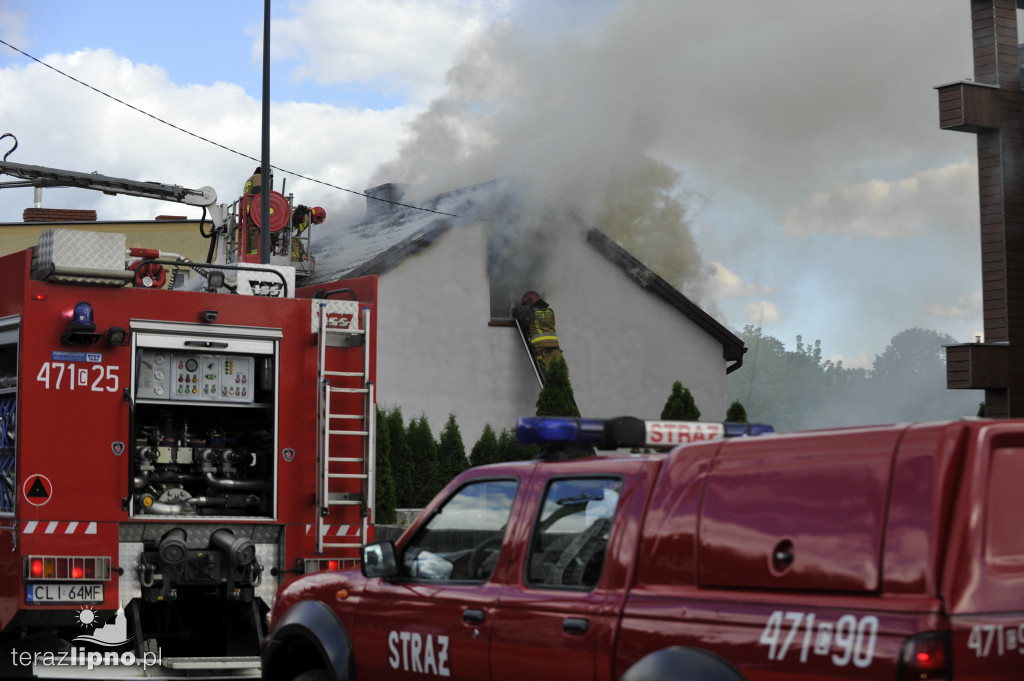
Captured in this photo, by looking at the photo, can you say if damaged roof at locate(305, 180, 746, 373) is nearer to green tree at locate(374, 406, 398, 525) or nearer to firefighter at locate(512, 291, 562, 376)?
firefighter at locate(512, 291, 562, 376)

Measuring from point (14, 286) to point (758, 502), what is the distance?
5989mm

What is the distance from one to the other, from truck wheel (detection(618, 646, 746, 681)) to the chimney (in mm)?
27763

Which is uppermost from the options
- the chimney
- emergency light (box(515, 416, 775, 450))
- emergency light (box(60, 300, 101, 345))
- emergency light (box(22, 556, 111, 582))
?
the chimney

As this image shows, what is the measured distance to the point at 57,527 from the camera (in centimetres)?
839

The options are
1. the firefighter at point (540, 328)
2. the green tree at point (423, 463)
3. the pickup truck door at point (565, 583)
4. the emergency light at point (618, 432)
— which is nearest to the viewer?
the pickup truck door at point (565, 583)

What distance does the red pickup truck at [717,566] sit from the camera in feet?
11.8

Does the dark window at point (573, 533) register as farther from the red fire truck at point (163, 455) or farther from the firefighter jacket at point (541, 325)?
the firefighter jacket at point (541, 325)

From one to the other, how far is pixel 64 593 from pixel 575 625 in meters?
4.76

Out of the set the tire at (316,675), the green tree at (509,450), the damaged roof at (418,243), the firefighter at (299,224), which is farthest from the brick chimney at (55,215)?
the tire at (316,675)

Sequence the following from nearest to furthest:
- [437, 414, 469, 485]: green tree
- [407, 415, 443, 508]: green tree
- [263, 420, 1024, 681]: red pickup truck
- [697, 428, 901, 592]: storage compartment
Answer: [263, 420, 1024, 681]: red pickup truck, [697, 428, 901, 592]: storage compartment, [407, 415, 443, 508]: green tree, [437, 414, 469, 485]: green tree

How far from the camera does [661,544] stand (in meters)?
4.41

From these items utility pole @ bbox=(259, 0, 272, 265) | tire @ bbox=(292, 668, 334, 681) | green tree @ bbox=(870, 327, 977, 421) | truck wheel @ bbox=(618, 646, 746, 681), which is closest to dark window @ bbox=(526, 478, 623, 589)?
truck wheel @ bbox=(618, 646, 746, 681)

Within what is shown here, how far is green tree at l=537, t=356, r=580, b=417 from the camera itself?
24.7 meters

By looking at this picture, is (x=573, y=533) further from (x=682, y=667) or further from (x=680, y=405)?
(x=680, y=405)
